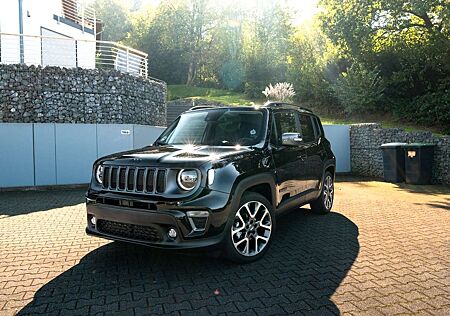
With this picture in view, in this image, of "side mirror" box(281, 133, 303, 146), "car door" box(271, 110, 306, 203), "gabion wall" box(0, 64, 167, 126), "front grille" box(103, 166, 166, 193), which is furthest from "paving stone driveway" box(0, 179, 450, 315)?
"gabion wall" box(0, 64, 167, 126)

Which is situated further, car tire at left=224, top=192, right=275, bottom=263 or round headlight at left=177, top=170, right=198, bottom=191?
car tire at left=224, top=192, right=275, bottom=263

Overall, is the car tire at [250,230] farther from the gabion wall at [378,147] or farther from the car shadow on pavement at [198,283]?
the gabion wall at [378,147]

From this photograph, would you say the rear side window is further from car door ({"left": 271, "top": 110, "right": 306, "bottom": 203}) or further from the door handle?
the door handle

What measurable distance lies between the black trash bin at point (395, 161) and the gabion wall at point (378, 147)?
0.77 m

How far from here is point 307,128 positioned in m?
6.28

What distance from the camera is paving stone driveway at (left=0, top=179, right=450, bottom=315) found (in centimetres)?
328

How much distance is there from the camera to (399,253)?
471 cm

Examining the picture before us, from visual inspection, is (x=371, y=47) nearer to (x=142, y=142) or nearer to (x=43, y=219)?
(x=142, y=142)

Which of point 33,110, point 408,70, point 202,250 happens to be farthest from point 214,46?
point 202,250

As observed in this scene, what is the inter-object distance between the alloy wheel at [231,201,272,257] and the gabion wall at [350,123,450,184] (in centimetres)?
891

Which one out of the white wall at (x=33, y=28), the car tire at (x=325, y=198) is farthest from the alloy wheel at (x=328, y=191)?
A: the white wall at (x=33, y=28)

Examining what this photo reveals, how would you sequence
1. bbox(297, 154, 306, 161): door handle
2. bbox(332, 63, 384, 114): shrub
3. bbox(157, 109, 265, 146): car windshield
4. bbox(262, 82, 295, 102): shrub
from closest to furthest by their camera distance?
bbox(157, 109, 265, 146): car windshield < bbox(297, 154, 306, 161): door handle < bbox(332, 63, 384, 114): shrub < bbox(262, 82, 295, 102): shrub

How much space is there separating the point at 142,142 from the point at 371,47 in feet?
43.7

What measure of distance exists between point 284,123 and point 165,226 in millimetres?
2542
